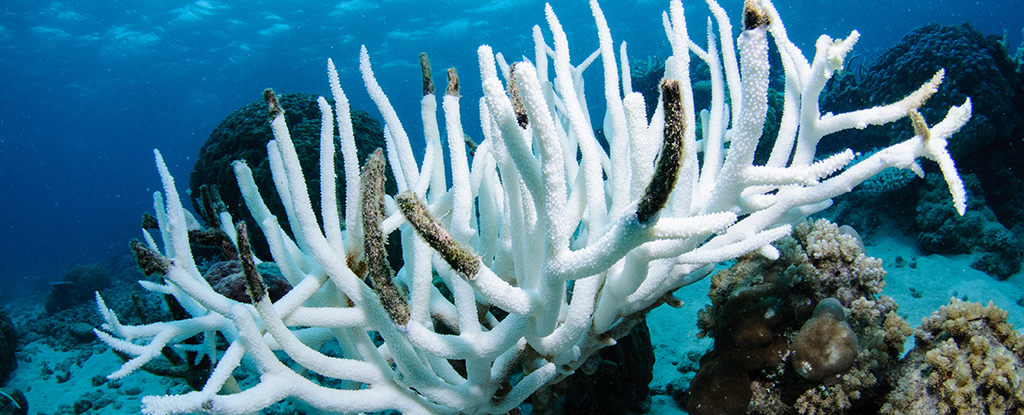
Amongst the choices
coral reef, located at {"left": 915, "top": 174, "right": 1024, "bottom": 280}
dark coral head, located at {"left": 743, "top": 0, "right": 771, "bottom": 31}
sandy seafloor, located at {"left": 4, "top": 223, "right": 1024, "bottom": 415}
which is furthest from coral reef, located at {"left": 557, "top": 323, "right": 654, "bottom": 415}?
coral reef, located at {"left": 915, "top": 174, "right": 1024, "bottom": 280}

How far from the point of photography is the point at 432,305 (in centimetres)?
227

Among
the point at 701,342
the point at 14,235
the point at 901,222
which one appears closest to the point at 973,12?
the point at 901,222

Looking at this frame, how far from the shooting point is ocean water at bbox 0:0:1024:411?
3103 centimetres

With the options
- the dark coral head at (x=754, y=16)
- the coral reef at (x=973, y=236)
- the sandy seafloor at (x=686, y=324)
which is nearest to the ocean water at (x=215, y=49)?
the coral reef at (x=973, y=236)

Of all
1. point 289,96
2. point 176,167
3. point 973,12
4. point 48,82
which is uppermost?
point 973,12

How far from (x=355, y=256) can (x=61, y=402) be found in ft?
23.8

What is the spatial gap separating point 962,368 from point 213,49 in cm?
4644

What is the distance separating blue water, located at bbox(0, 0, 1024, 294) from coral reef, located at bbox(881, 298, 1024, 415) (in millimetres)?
29719

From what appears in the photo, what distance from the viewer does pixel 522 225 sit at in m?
1.50

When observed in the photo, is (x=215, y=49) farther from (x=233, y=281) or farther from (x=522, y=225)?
(x=522, y=225)

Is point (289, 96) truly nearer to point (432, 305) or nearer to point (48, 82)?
point (432, 305)

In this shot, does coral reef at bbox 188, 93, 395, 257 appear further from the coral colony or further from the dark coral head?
the dark coral head

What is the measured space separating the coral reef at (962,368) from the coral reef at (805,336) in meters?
0.13

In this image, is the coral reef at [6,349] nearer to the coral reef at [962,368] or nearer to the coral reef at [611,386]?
the coral reef at [611,386]
